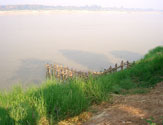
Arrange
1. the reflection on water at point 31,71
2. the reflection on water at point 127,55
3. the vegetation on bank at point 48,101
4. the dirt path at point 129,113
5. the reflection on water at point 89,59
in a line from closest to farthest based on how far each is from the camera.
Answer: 1. the dirt path at point 129,113
2. the vegetation on bank at point 48,101
3. the reflection on water at point 31,71
4. the reflection on water at point 89,59
5. the reflection on water at point 127,55

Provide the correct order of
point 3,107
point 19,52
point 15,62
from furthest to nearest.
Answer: point 19,52 < point 15,62 < point 3,107

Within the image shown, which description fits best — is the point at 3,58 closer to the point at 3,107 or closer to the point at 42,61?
the point at 42,61

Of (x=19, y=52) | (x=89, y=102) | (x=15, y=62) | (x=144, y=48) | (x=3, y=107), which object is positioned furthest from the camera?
(x=144, y=48)

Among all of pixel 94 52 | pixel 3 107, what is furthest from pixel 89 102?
pixel 94 52

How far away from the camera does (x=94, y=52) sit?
22.6 meters

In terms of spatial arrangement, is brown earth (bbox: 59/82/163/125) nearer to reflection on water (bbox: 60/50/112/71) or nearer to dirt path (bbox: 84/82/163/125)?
dirt path (bbox: 84/82/163/125)

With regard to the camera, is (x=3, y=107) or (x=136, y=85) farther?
(x=136, y=85)

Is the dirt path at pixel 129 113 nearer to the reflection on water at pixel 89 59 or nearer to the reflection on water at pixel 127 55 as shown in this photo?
the reflection on water at pixel 89 59

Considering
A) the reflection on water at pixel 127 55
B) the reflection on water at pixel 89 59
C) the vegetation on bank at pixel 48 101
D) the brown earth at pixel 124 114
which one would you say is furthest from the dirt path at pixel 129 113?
the reflection on water at pixel 127 55

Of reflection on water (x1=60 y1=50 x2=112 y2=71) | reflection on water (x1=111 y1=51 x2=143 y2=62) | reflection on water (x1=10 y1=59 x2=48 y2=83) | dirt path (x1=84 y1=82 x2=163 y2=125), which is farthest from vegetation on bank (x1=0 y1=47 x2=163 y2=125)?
reflection on water (x1=111 y1=51 x2=143 y2=62)

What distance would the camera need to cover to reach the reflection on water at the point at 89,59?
18078 millimetres

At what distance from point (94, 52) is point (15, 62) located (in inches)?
306

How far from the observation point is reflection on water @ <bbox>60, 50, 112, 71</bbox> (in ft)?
59.3

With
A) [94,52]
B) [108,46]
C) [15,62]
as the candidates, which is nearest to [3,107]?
[15,62]
